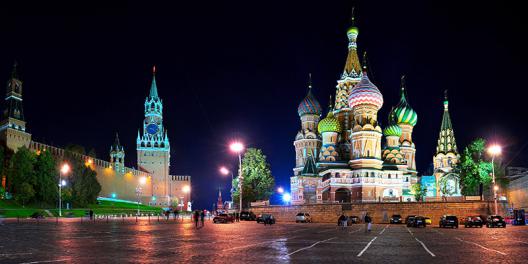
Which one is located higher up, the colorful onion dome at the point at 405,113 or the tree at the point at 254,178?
the colorful onion dome at the point at 405,113

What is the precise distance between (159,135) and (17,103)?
213 ft

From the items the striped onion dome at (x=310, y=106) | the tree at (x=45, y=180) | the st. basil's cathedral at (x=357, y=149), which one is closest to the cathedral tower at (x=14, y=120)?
the tree at (x=45, y=180)

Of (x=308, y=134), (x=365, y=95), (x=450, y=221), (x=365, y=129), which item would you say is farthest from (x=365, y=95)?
(x=450, y=221)

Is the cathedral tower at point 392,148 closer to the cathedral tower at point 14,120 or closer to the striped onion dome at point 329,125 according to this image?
the striped onion dome at point 329,125

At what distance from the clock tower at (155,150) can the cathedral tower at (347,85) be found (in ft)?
187

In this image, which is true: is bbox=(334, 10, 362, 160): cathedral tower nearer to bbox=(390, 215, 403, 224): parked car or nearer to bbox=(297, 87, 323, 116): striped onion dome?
bbox=(297, 87, 323, 116): striped onion dome

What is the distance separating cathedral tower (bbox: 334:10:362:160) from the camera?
80.9m

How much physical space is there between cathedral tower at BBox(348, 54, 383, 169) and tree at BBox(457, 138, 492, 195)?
52.4ft

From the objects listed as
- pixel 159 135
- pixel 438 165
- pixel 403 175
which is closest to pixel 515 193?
pixel 403 175

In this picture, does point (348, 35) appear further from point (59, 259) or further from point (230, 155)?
point (59, 259)

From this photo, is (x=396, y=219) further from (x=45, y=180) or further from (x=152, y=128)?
(x=152, y=128)

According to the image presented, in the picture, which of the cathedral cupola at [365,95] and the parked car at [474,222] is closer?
the parked car at [474,222]

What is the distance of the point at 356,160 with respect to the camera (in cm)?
7250

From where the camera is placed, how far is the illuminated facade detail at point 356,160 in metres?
71.9
